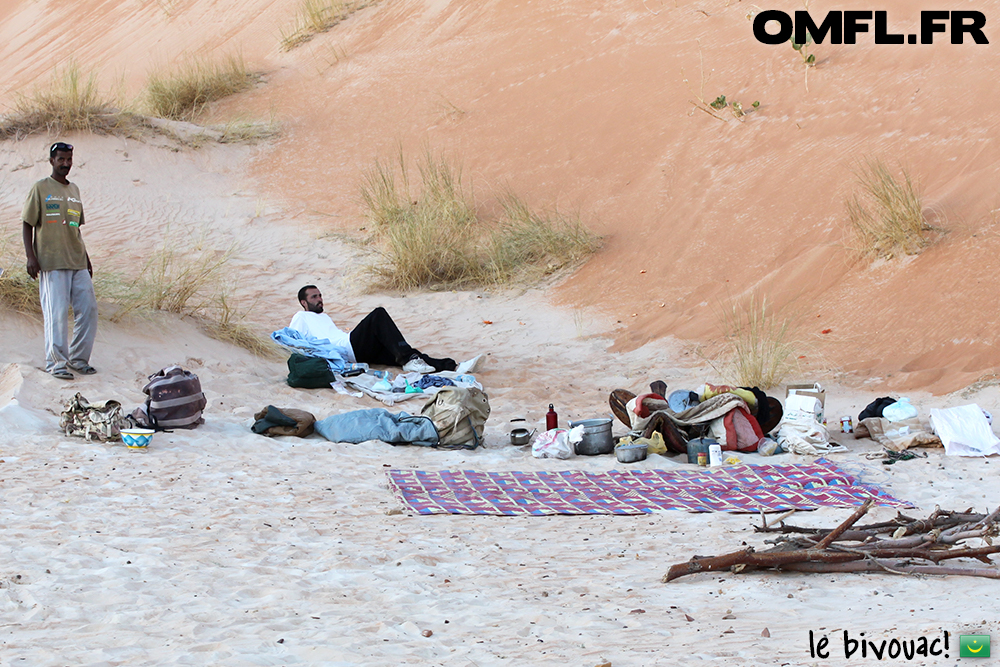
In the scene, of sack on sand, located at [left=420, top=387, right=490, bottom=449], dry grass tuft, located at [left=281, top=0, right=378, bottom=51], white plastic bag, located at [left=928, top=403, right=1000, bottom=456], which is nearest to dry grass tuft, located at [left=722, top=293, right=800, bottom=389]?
white plastic bag, located at [left=928, top=403, right=1000, bottom=456]

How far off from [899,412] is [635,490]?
2164 millimetres

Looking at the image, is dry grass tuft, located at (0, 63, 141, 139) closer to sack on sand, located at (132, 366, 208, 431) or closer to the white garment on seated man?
the white garment on seated man

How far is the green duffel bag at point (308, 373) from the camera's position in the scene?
7938 mm

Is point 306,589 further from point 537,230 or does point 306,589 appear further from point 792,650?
point 537,230

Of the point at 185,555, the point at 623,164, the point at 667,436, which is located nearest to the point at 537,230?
the point at 623,164

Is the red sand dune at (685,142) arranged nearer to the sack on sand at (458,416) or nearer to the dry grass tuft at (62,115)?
the dry grass tuft at (62,115)

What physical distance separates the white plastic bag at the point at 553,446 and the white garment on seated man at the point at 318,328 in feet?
10.1

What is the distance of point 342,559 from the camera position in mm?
3807

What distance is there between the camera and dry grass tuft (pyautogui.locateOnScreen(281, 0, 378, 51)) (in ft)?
65.4

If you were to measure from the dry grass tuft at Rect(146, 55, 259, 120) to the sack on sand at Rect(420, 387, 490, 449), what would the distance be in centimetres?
1261

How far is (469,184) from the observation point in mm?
13875

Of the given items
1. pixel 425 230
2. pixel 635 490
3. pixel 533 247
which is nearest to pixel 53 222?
pixel 635 490

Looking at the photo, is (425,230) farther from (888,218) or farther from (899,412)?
(899,412)

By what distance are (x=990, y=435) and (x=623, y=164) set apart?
25.9ft
